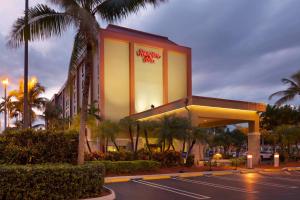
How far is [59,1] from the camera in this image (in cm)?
1262

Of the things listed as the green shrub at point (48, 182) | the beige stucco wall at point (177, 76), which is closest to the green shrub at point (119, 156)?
the green shrub at point (48, 182)

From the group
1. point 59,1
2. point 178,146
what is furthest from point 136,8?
point 178,146

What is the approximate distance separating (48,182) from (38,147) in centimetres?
242

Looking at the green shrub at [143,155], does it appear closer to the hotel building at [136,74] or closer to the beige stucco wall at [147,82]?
the hotel building at [136,74]

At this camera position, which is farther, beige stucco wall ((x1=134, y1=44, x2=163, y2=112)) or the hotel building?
beige stucco wall ((x1=134, y1=44, x2=163, y2=112))

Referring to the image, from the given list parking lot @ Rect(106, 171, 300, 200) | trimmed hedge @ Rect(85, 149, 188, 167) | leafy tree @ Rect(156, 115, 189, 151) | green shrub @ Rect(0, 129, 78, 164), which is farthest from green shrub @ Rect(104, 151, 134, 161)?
green shrub @ Rect(0, 129, 78, 164)

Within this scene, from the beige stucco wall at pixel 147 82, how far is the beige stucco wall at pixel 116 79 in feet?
4.39

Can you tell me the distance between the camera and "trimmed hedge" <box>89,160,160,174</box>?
2194cm

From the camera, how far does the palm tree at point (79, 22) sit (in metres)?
12.4

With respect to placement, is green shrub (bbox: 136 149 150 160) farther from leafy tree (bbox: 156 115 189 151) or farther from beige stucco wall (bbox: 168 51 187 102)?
beige stucco wall (bbox: 168 51 187 102)

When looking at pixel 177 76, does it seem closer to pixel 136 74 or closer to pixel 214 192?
pixel 136 74

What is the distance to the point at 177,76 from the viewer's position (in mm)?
45750

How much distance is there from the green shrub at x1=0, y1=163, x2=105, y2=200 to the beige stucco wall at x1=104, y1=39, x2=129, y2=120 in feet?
93.6

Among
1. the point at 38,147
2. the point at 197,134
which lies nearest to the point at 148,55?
the point at 197,134
